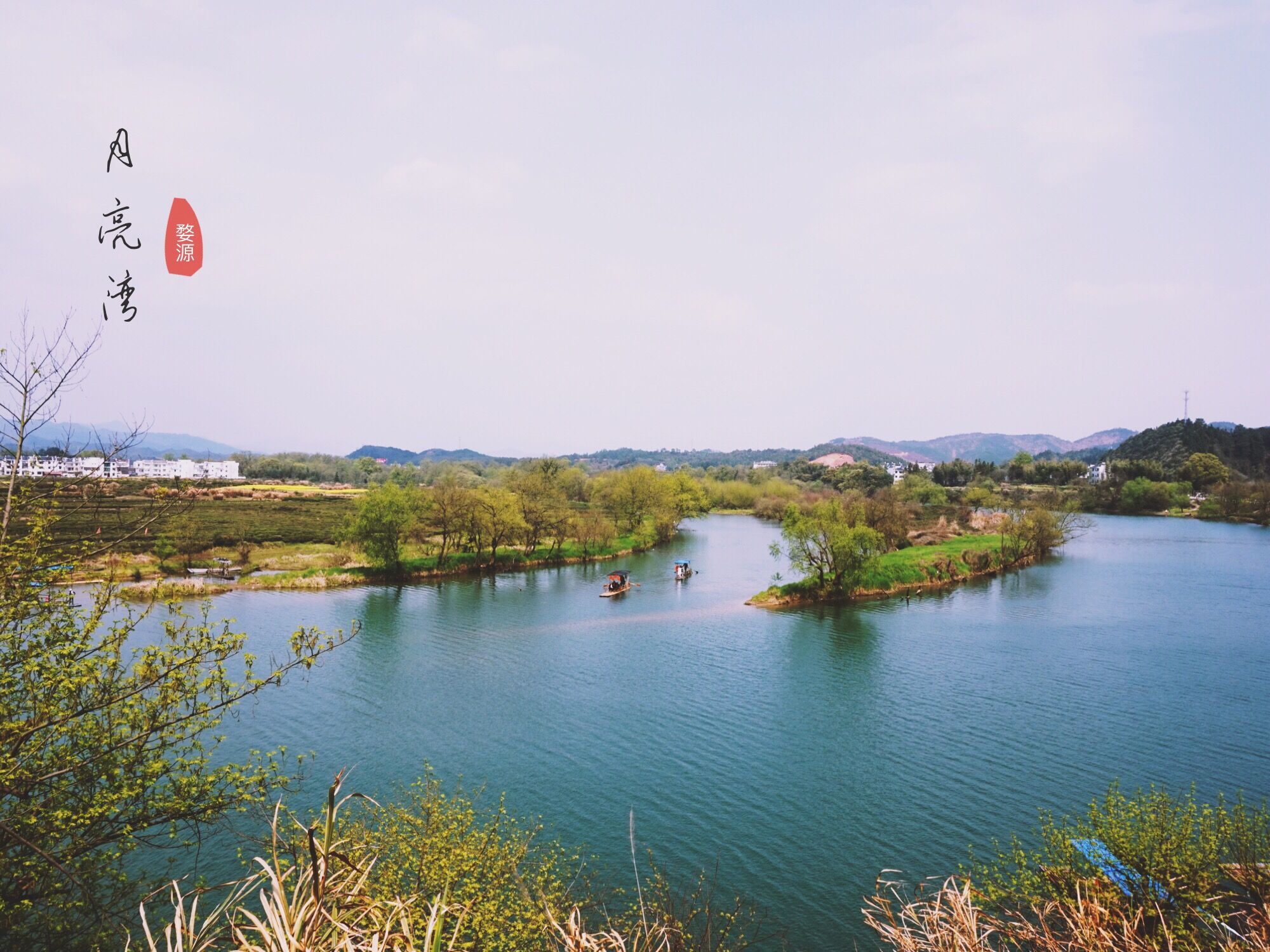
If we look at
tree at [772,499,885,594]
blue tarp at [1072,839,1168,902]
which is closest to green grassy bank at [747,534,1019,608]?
tree at [772,499,885,594]

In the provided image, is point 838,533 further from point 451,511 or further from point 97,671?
point 97,671

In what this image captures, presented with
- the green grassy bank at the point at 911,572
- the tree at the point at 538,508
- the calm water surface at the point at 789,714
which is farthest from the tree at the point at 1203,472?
the tree at the point at 538,508

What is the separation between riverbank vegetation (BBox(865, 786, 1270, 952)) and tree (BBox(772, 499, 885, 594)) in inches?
1157

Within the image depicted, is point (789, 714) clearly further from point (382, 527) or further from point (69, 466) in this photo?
point (382, 527)

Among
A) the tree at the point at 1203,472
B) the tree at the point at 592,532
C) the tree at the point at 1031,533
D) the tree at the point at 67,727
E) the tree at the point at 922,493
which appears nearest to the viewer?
the tree at the point at 67,727

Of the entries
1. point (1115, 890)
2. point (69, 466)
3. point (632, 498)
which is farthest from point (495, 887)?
point (632, 498)

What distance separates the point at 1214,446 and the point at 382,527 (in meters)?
182

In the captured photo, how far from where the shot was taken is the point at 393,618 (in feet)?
147

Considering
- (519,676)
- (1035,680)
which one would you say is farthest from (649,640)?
(1035,680)

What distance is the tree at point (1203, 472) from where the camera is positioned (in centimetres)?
13038

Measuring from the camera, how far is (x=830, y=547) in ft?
168

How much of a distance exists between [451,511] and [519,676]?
3155 centimetres

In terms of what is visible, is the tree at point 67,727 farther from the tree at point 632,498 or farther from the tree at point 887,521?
the tree at point 632,498

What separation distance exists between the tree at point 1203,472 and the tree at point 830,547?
382ft
